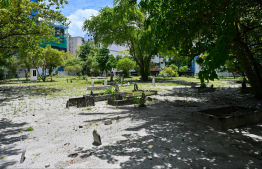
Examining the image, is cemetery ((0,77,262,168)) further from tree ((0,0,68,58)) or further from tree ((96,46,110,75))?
tree ((96,46,110,75))

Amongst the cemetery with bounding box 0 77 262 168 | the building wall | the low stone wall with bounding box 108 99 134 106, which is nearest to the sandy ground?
the cemetery with bounding box 0 77 262 168

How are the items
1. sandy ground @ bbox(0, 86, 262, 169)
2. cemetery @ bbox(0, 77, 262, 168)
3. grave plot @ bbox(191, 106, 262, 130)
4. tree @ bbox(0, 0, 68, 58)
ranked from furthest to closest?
1. tree @ bbox(0, 0, 68, 58)
2. grave plot @ bbox(191, 106, 262, 130)
3. cemetery @ bbox(0, 77, 262, 168)
4. sandy ground @ bbox(0, 86, 262, 169)

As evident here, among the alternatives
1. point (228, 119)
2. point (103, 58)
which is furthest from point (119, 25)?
point (103, 58)

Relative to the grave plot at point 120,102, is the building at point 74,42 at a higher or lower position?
higher

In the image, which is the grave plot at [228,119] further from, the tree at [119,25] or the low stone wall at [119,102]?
the tree at [119,25]

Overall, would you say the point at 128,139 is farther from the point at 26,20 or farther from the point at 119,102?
the point at 26,20

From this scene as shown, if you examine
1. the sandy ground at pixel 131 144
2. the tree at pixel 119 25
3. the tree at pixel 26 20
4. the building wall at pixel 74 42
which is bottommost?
the sandy ground at pixel 131 144

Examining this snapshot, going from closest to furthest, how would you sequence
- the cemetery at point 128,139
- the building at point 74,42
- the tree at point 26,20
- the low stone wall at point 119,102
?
the cemetery at point 128,139 → the low stone wall at point 119,102 → the tree at point 26,20 → the building at point 74,42

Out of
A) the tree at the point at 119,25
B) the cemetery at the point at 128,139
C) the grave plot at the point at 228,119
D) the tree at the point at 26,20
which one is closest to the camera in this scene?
the cemetery at the point at 128,139

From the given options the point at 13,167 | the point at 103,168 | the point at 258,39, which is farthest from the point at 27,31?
the point at 258,39

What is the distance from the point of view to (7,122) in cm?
684

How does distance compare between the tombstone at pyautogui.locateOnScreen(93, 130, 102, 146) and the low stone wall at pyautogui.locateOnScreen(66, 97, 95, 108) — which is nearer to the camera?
the tombstone at pyautogui.locateOnScreen(93, 130, 102, 146)

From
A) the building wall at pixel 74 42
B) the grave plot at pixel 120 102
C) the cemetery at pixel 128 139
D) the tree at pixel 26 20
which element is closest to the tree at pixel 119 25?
the tree at pixel 26 20

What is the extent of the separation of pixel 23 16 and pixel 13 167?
15833mm
